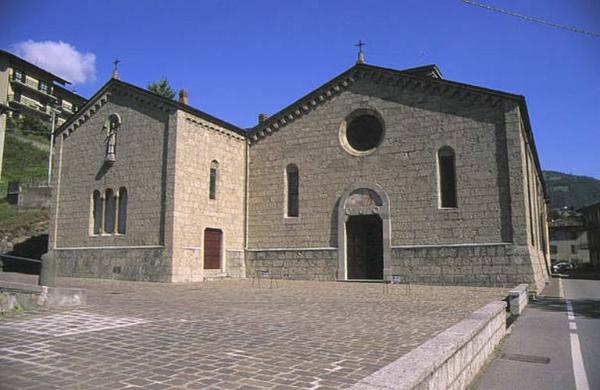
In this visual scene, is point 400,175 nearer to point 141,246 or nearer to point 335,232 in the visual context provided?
point 335,232

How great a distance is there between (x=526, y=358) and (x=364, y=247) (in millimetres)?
15411

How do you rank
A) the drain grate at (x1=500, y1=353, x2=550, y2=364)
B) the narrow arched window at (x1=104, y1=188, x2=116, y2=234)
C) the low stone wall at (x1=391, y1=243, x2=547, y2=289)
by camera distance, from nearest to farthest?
the drain grate at (x1=500, y1=353, x2=550, y2=364) → the low stone wall at (x1=391, y1=243, x2=547, y2=289) → the narrow arched window at (x1=104, y1=188, x2=116, y2=234)

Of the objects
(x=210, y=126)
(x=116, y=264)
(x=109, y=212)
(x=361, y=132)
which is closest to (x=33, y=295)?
(x=116, y=264)

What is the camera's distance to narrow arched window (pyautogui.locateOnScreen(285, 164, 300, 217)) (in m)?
24.6

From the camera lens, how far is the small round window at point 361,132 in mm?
23234

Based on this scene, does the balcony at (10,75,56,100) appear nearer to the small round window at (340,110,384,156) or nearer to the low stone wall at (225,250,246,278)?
the low stone wall at (225,250,246,278)

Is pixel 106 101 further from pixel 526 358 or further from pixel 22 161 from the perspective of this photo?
pixel 22 161

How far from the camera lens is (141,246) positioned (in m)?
21.8

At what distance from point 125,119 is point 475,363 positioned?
2190 centimetres

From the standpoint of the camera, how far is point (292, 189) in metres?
24.9

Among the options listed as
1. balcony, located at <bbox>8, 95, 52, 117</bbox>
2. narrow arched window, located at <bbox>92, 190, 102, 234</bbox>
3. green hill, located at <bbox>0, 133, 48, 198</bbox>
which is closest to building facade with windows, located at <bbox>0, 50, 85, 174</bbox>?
balcony, located at <bbox>8, 95, 52, 117</bbox>

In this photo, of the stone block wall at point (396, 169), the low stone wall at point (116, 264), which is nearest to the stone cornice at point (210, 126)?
the stone block wall at point (396, 169)

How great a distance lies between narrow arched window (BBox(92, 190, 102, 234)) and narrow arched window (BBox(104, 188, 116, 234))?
461 mm

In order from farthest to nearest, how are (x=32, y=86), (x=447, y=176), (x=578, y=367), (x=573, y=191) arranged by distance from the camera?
1. (x=573, y=191)
2. (x=32, y=86)
3. (x=447, y=176)
4. (x=578, y=367)
